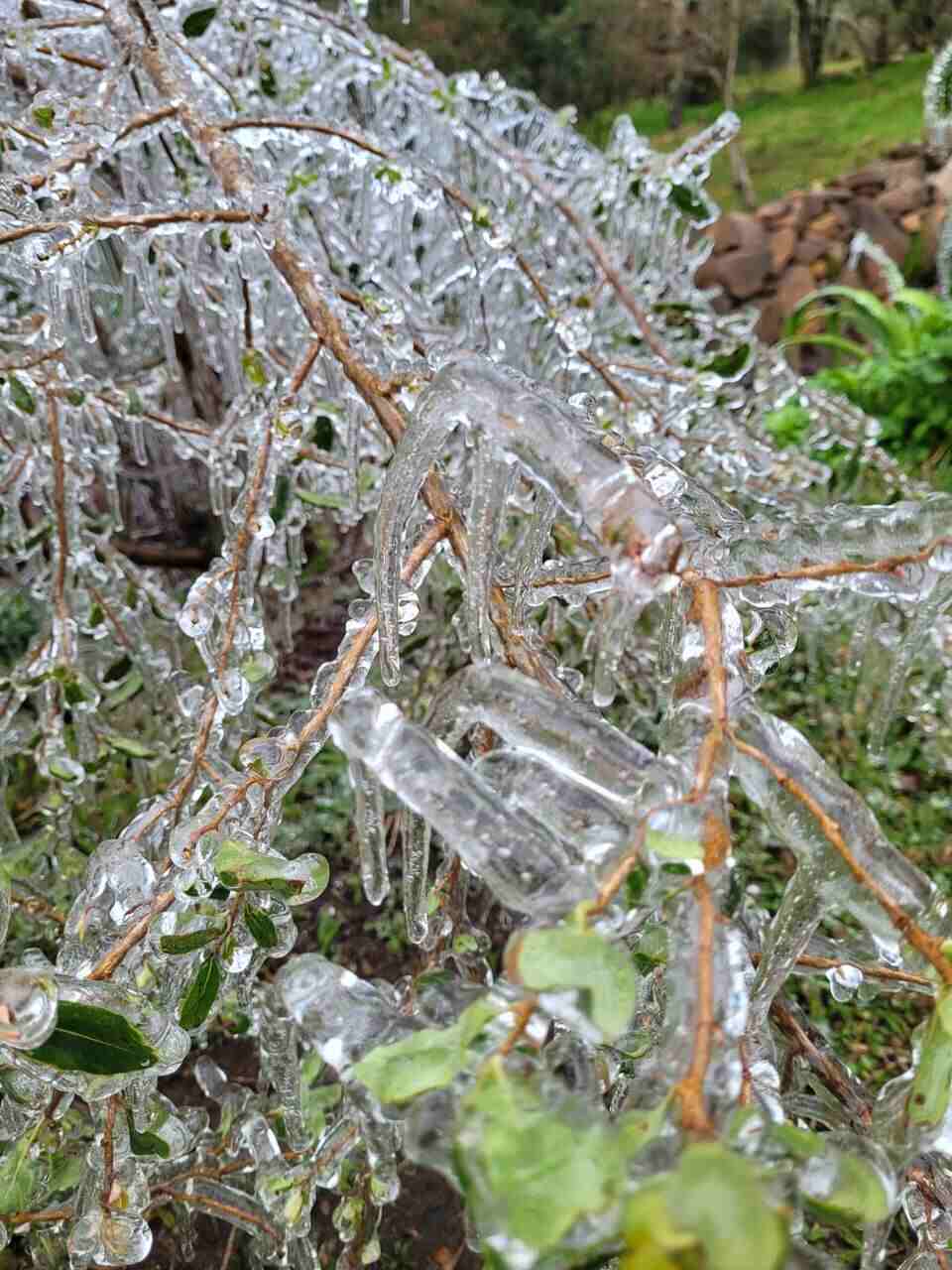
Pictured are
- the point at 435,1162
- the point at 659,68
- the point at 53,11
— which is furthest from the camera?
the point at 659,68

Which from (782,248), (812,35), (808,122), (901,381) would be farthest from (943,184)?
(812,35)

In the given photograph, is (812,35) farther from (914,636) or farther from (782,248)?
(914,636)

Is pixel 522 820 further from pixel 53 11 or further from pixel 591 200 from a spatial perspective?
pixel 591 200

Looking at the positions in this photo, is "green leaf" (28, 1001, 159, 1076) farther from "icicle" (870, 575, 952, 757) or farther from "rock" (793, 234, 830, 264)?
"rock" (793, 234, 830, 264)

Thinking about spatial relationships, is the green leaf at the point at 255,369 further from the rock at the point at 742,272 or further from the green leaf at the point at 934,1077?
the rock at the point at 742,272

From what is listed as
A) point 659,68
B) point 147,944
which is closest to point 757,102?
point 659,68

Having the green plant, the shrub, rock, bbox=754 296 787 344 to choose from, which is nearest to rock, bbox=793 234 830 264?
rock, bbox=754 296 787 344

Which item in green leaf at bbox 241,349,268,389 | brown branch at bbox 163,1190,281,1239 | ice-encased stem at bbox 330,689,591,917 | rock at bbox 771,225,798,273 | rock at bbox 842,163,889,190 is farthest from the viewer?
rock at bbox 842,163,889,190

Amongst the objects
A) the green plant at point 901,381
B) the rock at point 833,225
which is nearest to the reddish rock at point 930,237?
the rock at point 833,225
